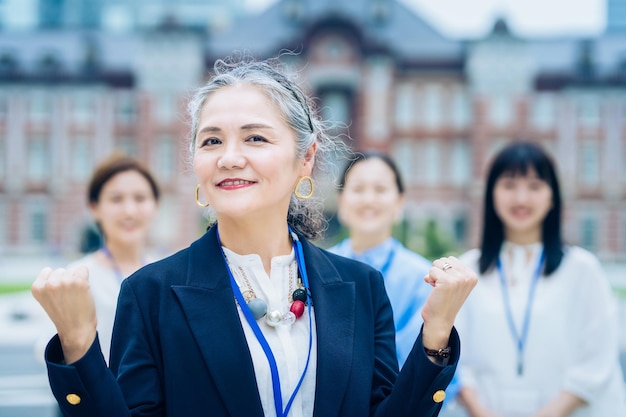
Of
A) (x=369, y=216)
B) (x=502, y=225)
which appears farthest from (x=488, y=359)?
(x=369, y=216)

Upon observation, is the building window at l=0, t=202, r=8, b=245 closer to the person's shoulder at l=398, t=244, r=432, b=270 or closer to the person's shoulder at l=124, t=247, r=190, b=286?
the person's shoulder at l=398, t=244, r=432, b=270

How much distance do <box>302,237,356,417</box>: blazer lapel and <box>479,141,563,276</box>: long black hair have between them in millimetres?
1378

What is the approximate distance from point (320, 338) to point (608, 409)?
1.70 meters

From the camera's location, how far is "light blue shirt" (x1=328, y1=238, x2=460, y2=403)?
9.25ft

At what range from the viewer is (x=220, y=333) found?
61.0 inches

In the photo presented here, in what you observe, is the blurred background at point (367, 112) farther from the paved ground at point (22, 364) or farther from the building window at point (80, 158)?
the paved ground at point (22, 364)

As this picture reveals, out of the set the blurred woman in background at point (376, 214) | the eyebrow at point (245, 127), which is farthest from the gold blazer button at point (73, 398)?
the blurred woman in background at point (376, 214)

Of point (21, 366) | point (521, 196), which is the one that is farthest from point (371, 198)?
point (21, 366)

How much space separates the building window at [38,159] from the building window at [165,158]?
4.60 metres

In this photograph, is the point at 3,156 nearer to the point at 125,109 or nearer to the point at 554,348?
the point at 125,109

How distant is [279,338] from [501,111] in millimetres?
27658

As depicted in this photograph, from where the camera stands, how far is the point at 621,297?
16.2 metres

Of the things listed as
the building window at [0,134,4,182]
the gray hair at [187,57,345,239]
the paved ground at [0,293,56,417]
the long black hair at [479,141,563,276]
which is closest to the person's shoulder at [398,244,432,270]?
the long black hair at [479,141,563,276]

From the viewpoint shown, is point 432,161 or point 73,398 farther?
point 432,161
